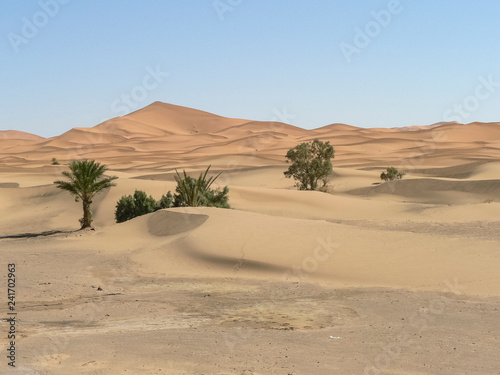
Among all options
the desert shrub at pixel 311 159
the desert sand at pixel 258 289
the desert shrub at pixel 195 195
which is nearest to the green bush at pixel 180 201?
the desert shrub at pixel 195 195

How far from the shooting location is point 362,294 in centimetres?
1288

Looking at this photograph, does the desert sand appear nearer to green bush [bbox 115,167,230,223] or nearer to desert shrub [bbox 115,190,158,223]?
green bush [bbox 115,167,230,223]

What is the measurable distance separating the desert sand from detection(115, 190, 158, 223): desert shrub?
2584 millimetres

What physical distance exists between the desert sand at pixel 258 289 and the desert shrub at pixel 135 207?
102 inches

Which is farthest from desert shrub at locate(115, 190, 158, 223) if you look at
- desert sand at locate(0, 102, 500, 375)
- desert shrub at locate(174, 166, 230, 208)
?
desert sand at locate(0, 102, 500, 375)

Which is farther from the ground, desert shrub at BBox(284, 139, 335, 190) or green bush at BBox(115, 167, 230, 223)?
desert shrub at BBox(284, 139, 335, 190)

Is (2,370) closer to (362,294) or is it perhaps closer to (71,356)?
(71,356)

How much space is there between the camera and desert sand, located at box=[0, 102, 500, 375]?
8.41 metres

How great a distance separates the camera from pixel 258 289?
13.5 meters

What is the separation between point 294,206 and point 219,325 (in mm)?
19634

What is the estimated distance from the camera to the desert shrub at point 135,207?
24781mm

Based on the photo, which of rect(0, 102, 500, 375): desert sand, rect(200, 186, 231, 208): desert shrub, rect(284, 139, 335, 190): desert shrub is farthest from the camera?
rect(284, 139, 335, 190): desert shrub

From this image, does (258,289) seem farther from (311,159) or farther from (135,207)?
(311,159)

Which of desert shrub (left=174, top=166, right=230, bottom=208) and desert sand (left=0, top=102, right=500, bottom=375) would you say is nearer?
desert sand (left=0, top=102, right=500, bottom=375)
